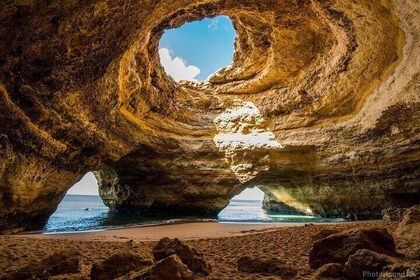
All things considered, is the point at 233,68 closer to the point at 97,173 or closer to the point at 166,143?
the point at 166,143

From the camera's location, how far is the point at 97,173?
19.3 metres

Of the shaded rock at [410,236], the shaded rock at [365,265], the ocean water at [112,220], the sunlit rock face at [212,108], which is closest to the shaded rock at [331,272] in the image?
the shaded rock at [365,265]

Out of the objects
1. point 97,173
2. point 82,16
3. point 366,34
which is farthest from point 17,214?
point 366,34

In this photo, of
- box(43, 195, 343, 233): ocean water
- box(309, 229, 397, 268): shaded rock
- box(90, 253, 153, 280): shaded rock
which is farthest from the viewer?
box(43, 195, 343, 233): ocean water

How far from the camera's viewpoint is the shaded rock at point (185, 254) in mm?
3225

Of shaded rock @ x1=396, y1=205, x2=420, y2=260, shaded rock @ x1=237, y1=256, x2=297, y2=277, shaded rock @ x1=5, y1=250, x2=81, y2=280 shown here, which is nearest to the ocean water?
shaded rock @ x1=5, y1=250, x2=81, y2=280

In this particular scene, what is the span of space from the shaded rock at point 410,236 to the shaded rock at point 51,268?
3.73 m

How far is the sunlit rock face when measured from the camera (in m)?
7.59

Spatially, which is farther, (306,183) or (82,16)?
(306,183)

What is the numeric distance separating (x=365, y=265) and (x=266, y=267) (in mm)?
1002

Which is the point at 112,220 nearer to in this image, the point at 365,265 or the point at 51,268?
the point at 51,268

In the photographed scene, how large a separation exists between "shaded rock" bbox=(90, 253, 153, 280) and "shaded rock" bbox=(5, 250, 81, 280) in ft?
1.25

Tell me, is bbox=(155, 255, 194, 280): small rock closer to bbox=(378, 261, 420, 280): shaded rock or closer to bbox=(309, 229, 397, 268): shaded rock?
bbox=(309, 229, 397, 268): shaded rock

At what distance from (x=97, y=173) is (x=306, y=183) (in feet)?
43.9
